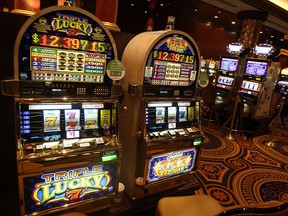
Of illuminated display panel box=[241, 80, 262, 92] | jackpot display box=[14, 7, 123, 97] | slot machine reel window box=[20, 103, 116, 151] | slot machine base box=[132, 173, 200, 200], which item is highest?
jackpot display box=[14, 7, 123, 97]

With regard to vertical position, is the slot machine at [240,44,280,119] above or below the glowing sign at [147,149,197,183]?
above

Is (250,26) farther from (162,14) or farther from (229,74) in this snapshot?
(162,14)

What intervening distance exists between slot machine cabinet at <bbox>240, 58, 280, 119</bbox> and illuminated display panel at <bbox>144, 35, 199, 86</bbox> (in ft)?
13.2

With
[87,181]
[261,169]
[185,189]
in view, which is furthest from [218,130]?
[87,181]

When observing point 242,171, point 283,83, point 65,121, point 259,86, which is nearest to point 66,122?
point 65,121

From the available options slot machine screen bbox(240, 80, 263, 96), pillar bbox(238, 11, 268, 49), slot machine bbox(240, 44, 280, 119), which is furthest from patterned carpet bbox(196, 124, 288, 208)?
pillar bbox(238, 11, 268, 49)

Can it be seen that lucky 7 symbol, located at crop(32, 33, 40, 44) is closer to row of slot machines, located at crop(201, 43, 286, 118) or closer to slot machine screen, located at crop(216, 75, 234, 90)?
row of slot machines, located at crop(201, 43, 286, 118)

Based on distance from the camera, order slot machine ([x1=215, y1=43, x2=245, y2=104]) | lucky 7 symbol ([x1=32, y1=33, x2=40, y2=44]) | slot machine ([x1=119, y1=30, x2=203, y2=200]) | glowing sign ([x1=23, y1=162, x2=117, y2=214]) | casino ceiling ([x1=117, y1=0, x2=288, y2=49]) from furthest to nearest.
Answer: casino ceiling ([x1=117, y1=0, x2=288, y2=49]) → slot machine ([x1=215, y1=43, x2=245, y2=104]) → slot machine ([x1=119, y1=30, x2=203, y2=200]) → glowing sign ([x1=23, y1=162, x2=117, y2=214]) → lucky 7 symbol ([x1=32, y1=33, x2=40, y2=44])

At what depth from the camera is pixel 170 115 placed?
8.33ft

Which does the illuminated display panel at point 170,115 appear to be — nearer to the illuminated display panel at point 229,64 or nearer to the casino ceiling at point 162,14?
the illuminated display panel at point 229,64

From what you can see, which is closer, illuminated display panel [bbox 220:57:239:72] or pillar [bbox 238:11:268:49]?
illuminated display panel [bbox 220:57:239:72]

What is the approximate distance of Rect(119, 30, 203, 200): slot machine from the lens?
231 centimetres

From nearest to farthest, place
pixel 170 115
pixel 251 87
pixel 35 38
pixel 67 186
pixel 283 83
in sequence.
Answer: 1. pixel 35 38
2. pixel 67 186
3. pixel 170 115
4. pixel 251 87
5. pixel 283 83

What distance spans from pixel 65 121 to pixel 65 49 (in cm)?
61
